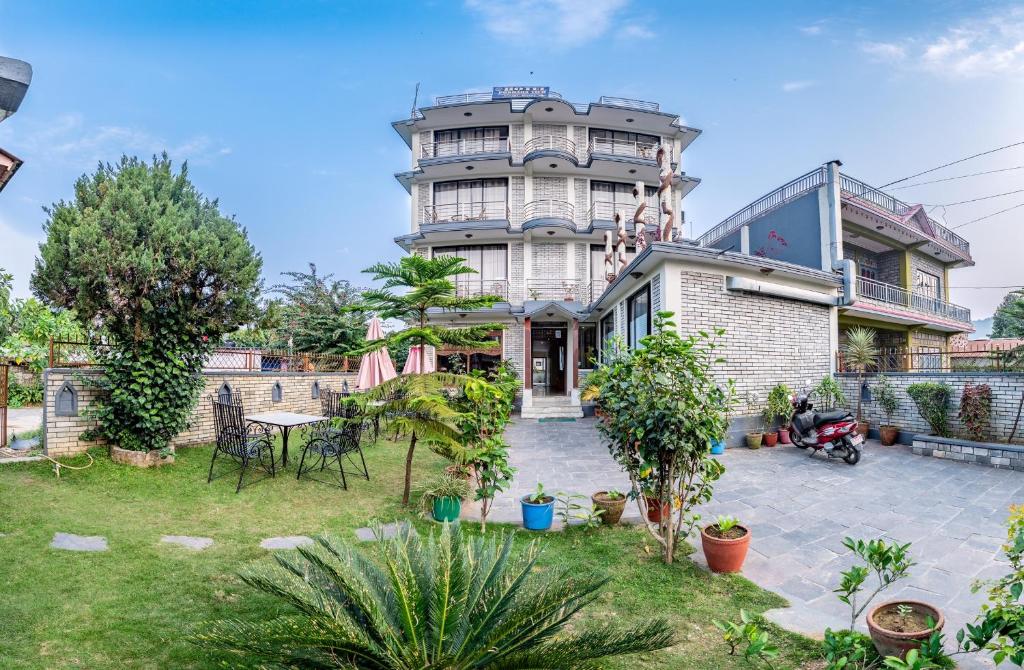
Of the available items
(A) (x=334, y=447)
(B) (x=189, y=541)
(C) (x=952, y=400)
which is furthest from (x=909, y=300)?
(B) (x=189, y=541)

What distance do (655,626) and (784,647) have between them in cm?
127

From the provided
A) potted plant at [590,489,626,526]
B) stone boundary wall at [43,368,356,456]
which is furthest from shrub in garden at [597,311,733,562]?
stone boundary wall at [43,368,356,456]

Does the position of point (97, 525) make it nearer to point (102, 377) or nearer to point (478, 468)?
point (102, 377)

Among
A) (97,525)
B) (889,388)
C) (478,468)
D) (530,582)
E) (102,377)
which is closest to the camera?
(530,582)

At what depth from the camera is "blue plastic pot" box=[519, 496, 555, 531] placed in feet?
15.6

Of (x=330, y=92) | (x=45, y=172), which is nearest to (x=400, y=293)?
(x=45, y=172)

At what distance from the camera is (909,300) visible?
16.7m

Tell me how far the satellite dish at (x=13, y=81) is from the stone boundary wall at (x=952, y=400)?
1311 centimetres

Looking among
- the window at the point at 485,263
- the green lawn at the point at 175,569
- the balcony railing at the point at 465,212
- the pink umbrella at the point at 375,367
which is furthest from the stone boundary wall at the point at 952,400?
the balcony railing at the point at 465,212

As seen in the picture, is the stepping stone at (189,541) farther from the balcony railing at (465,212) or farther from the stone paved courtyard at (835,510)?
the balcony railing at (465,212)

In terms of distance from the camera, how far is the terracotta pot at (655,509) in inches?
162

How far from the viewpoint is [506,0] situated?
6957mm

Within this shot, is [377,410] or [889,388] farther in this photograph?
[889,388]

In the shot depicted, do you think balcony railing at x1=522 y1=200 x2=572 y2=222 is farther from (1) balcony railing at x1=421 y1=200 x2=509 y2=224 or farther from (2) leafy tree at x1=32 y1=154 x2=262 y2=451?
(2) leafy tree at x1=32 y1=154 x2=262 y2=451
